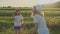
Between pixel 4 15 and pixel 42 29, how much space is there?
7.40m

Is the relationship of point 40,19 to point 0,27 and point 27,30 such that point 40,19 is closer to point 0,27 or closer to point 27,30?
point 27,30

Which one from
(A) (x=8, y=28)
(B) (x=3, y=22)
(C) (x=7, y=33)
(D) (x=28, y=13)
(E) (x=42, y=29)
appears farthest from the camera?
(D) (x=28, y=13)

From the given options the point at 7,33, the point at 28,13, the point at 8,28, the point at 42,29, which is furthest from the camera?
the point at 28,13

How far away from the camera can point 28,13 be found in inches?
380

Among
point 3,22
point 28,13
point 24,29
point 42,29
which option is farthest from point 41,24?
point 28,13

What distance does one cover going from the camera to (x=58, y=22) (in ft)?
26.0

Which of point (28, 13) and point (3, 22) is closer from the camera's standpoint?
point (3, 22)

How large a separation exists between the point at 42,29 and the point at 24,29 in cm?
469

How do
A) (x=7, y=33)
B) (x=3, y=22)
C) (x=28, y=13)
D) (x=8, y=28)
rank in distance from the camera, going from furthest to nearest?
1. (x=28, y=13)
2. (x=3, y=22)
3. (x=8, y=28)
4. (x=7, y=33)

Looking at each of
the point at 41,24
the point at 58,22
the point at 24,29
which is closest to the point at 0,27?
the point at 24,29

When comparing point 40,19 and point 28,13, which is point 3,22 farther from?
point 40,19

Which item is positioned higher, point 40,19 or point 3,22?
point 40,19

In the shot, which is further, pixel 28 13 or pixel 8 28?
pixel 28 13

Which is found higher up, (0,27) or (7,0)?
(7,0)
